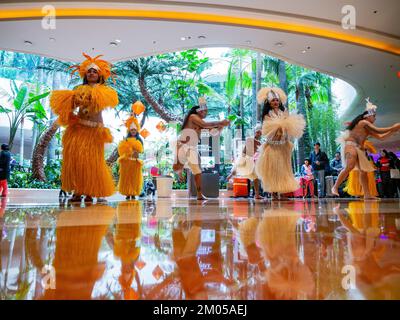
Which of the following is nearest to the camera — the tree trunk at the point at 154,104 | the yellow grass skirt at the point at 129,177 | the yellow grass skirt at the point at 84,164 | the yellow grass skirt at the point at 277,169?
the yellow grass skirt at the point at 84,164

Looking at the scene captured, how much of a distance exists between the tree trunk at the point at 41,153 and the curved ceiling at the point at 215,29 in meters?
3.29

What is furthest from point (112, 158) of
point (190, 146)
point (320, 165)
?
point (190, 146)

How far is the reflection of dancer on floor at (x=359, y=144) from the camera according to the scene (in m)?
4.84

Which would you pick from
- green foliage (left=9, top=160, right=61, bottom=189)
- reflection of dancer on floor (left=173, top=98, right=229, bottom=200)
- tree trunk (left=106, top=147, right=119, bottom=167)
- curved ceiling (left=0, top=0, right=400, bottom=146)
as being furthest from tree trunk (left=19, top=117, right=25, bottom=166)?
reflection of dancer on floor (left=173, top=98, right=229, bottom=200)

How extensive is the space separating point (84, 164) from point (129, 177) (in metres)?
2.06

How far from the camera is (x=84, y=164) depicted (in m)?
3.32

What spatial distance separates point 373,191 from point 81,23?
23.9 feet

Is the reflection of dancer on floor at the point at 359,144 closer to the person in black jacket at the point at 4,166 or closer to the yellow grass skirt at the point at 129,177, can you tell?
the yellow grass skirt at the point at 129,177

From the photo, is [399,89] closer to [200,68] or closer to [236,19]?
[236,19]

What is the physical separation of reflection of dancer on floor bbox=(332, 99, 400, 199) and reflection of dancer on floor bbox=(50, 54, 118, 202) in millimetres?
3722

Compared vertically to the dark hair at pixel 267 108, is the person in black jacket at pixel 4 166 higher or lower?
lower

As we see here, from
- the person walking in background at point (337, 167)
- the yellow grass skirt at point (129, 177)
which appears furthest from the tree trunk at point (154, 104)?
the yellow grass skirt at point (129, 177)

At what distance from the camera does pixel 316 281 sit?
42cm
